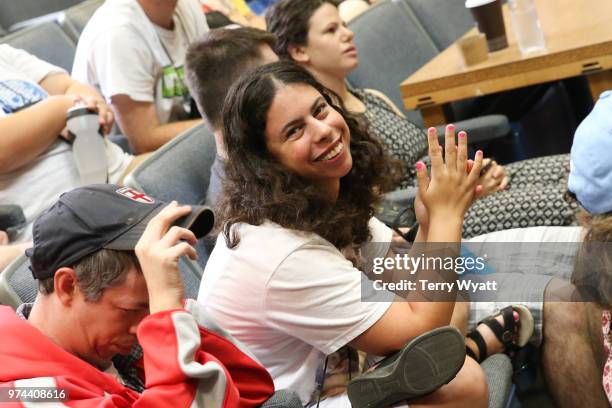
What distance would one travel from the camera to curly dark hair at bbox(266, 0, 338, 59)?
2592mm

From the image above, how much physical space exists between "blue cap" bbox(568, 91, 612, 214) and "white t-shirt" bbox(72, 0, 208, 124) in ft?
5.40

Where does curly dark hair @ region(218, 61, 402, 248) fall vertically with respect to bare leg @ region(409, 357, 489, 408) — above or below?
above

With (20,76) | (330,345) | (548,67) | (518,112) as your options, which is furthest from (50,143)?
(518,112)

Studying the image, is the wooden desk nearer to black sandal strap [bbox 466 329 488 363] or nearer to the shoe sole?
black sandal strap [bbox 466 329 488 363]

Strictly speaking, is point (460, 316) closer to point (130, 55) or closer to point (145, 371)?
point (145, 371)

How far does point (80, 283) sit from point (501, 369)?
2.65ft

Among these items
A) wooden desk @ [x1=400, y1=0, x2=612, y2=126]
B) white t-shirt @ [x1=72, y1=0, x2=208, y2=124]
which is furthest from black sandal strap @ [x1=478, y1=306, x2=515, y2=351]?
white t-shirt @ [x1=72, y1=0, x2=208, y2=124]

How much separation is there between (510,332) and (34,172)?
1.26 m

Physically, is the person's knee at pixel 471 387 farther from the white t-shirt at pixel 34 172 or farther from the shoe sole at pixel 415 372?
the white t-shirt at pixel 34 172

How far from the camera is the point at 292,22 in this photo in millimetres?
2594

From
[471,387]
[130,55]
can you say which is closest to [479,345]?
[471,387]

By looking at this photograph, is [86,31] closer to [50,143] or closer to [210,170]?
[50,143]

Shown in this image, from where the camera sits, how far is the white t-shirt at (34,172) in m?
2.16

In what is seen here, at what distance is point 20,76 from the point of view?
2.43 meters
